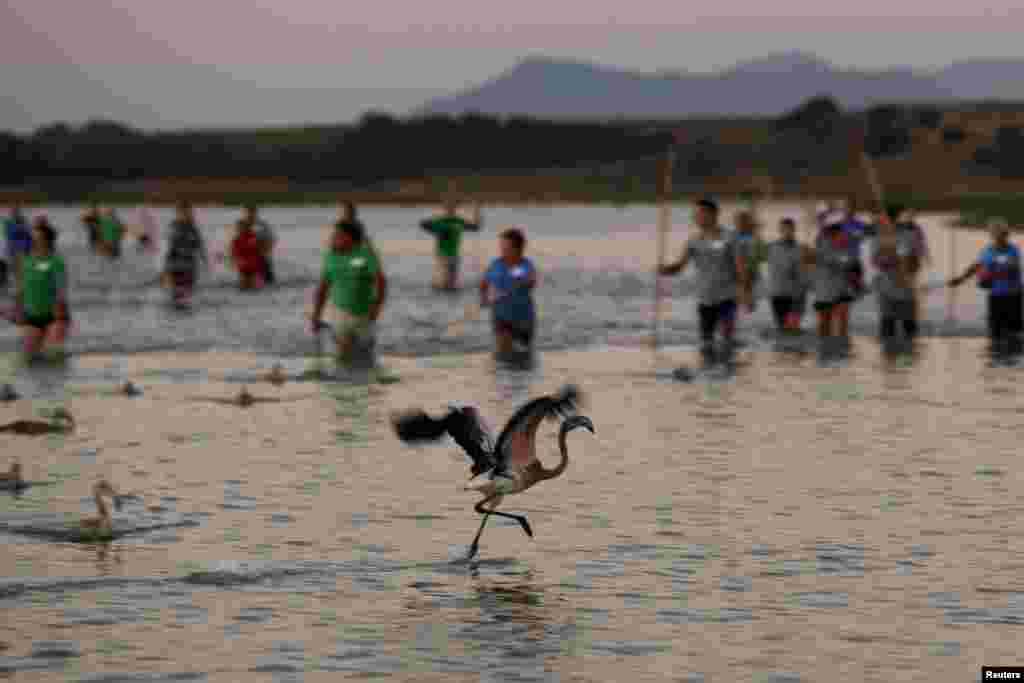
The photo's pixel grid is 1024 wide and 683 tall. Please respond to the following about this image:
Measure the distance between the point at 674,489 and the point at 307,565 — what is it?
13.1 ft

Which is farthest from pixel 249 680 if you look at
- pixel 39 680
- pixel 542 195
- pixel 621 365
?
pixel 542 195

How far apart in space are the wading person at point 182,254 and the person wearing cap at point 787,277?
14291mm

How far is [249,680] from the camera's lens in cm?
1064

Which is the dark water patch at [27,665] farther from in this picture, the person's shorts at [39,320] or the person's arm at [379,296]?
the person's shorts at [39,320]

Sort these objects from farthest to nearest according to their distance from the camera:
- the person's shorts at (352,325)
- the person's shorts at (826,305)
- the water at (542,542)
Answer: the person's shorts at (826,305)
the person's shorts at (352,325)
the water at (542,542)

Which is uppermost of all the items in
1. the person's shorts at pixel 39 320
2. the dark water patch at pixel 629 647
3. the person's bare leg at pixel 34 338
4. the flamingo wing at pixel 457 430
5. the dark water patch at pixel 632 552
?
the flamingo wing at pixel 457 430

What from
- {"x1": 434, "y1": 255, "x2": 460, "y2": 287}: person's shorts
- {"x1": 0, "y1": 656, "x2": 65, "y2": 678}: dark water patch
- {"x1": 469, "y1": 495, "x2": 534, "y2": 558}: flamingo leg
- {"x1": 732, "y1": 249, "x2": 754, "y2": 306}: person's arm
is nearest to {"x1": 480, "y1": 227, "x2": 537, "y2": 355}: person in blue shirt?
{"x1": 732, "y1": 249, "x2": 754, "y2": 306}: person's arm

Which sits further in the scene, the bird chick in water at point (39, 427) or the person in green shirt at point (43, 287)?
the person in green shirt at point (43, 287)

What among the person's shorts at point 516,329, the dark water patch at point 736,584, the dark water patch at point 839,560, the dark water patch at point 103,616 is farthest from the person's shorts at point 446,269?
the dark water patch at point 103,616

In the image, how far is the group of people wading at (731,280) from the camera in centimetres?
2559

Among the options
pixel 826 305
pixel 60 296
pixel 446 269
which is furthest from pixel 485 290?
pixel 446 269

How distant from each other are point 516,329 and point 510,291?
2.45 ft

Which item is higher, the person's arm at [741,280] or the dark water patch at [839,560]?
the person's arm at [741,280]

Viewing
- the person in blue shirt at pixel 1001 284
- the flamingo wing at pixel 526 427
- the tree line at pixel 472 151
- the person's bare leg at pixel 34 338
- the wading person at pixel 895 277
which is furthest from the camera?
the tree line at pixel 472 151
